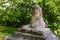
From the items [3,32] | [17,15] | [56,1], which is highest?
[56,1]

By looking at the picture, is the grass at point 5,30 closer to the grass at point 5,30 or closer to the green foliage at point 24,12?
the grass at point 5,30

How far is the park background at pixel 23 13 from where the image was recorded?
8.76 meters

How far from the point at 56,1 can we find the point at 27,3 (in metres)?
1.35

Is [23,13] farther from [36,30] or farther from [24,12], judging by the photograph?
[36,30]

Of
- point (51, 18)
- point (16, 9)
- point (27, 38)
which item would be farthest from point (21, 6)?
point (27, 38)

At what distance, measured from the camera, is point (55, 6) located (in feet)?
28.6

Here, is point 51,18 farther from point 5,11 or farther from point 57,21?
point 5,11

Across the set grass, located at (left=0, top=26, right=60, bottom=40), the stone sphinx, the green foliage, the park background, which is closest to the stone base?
the stone sphinx

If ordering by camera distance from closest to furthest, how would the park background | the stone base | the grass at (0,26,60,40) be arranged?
the stone base
the grass at (0,26,60,40)
the park background

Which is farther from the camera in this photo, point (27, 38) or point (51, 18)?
point (51, 18)

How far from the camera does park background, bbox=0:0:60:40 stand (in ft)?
28.7

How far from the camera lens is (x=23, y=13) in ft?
29.3

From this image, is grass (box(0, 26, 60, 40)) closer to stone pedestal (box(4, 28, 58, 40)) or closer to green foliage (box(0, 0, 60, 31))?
green foliage (box(0, 0, 60, 31))

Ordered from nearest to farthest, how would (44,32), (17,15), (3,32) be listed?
(44,32) → (3,32) → (17,15)
